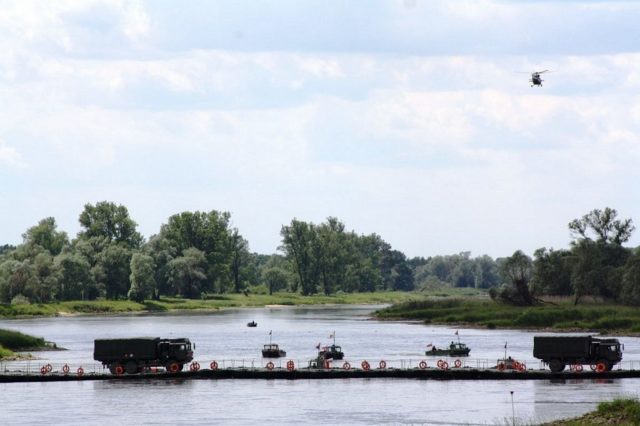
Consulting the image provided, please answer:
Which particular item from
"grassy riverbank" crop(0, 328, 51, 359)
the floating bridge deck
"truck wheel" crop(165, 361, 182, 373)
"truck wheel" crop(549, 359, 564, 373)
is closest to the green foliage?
"grassy riverbank" crop(0, 328, 51, 359)

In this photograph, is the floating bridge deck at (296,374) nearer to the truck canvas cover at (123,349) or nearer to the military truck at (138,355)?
the military truck at (138,355)

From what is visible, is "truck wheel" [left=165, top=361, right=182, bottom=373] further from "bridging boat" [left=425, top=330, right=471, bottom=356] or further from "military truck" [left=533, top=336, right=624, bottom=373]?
"bridging boat" [left=425, top=330, right=471, bottom=356]

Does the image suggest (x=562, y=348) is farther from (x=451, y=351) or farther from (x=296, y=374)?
(x=451, y=351)

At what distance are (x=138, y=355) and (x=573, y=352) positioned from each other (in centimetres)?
4303

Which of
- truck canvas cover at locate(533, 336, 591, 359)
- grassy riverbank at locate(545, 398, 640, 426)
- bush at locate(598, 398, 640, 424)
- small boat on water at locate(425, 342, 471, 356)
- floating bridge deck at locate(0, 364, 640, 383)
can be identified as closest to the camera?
bush at locate(598, 398, 640, 424)

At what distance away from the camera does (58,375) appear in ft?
429

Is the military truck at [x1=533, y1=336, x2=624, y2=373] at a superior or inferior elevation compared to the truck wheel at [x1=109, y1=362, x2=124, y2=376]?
superior

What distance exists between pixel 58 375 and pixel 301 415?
125 ft

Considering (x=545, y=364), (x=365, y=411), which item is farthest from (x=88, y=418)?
(x=545, y=364)

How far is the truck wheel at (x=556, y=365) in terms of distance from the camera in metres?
127

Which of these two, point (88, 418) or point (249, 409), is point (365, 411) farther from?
point (88, 418)

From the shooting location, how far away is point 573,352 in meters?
127

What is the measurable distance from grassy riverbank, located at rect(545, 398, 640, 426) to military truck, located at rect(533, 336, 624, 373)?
3936 cm

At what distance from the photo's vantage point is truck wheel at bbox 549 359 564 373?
12703 cm
